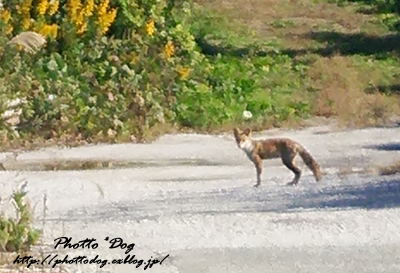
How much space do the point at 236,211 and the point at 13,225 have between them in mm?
2326

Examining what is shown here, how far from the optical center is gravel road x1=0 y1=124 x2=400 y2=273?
27.6 ft

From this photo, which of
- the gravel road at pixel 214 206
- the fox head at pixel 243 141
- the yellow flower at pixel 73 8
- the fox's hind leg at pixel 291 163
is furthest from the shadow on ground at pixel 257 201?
the yellow flower at pixel 73 8

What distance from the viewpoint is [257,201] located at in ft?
35.3

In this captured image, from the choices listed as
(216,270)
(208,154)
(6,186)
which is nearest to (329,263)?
(216,270)

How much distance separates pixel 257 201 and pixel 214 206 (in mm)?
459

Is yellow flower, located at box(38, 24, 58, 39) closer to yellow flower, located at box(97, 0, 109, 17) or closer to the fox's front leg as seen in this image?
yellow flower, located at box(97, 0, 109, 17)

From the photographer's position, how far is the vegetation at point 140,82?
15195 millimetres

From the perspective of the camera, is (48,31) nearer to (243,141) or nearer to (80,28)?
(80,28)

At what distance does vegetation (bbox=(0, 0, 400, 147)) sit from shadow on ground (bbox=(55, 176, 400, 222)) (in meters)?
4.04

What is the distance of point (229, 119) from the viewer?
16.9 metres

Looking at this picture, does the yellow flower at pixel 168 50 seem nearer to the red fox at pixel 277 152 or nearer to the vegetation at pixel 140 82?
the vegetation at pixel 140 82

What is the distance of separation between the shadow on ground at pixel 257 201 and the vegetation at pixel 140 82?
404 cm

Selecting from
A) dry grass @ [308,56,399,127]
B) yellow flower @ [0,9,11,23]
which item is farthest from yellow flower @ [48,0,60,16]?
dry grass @ [308,56,399,127]

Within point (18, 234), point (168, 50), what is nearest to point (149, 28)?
point (168, 50)
